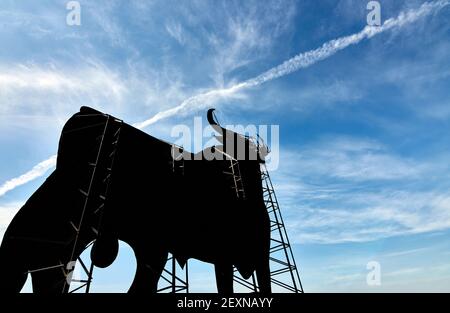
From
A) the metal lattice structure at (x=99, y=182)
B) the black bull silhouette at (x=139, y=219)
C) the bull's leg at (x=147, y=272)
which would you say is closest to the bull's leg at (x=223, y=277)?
the black bull silhouette at (x=139, y=219)

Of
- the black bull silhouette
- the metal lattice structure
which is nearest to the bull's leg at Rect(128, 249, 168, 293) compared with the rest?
the black bull silhouette

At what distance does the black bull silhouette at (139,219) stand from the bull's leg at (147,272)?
3 centimetres

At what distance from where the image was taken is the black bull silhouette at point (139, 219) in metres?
8.86

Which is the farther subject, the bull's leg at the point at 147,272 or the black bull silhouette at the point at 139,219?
the bull's leg at the point at 147,272

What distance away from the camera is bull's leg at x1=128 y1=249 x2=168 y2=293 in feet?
36.2

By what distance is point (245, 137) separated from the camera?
57.9ft

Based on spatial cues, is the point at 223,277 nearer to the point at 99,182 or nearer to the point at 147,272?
the point at 147,272

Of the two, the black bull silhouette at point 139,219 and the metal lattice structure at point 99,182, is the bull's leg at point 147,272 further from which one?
the metal lattice structure at point 99,182

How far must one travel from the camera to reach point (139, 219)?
1105cm

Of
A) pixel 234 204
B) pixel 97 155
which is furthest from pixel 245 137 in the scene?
pixel 97 155

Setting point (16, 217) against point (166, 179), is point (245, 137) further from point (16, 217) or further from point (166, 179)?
point (16, 217)

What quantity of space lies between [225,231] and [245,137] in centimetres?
560

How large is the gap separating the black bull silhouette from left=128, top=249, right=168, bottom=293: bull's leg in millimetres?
32

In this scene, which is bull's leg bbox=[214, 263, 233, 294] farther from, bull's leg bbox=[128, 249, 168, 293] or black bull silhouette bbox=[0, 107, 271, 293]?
bull's leg bbox=[128, 249, 168, 293]
